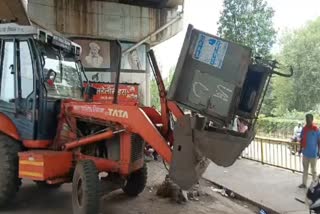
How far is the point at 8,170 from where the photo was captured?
25.0ft

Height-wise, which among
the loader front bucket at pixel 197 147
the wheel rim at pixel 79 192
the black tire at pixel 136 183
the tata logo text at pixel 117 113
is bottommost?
the black tire at pixel 136 183

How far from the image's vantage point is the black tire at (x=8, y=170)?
761cm

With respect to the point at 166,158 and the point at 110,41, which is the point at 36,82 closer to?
the point at 166,158

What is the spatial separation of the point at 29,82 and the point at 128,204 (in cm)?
286

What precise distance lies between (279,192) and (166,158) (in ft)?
12.7

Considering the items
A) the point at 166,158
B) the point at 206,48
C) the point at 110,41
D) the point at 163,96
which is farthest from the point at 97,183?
the point at 110,41

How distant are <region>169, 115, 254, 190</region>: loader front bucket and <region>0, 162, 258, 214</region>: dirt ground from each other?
5.89ft

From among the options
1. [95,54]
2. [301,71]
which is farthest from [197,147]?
[301,71]

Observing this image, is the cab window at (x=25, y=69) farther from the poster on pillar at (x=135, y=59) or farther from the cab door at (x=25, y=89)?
the poster on pillar at (x=135, y=59)

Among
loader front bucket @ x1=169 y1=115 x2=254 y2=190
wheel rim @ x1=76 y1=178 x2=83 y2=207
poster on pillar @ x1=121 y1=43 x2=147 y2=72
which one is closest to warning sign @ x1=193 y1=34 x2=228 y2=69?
loader front bucket @ x1=169 y1=115 x2=254 y2=190

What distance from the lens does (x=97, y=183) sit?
6898mm

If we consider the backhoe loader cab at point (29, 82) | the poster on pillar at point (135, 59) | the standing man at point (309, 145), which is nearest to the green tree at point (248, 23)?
the poster on pillar at point (135, 59)

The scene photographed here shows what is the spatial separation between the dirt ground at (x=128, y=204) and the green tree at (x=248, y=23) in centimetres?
2000

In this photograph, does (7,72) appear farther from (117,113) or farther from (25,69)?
(117,113)
